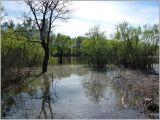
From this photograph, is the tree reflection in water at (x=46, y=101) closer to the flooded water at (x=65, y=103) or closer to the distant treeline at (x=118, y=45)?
the flooded water at (x=65, y=103)

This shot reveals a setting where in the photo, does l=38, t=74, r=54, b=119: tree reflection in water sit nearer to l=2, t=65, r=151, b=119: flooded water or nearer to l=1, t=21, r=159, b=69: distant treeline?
l=2, t=65, r=151, b=119: flooded water

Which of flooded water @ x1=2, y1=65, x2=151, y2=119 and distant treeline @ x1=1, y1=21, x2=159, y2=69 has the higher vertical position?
distant treeline @ x1=1, y1=21, x2=159, y2=69

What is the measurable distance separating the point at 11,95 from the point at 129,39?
22.4 metres

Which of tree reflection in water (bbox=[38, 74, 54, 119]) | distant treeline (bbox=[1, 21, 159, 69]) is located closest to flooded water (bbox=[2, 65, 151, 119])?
tree reflection in water (bbox=[38, 74, 54, 119])

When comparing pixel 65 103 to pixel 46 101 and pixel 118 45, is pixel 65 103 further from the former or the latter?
pixel 118 45

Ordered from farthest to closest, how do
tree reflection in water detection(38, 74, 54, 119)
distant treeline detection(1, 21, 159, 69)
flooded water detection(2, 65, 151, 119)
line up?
distant treeline detection(1, 21, 159, 69)
tree reflection in water detection(38, 74, 54, 119)
flooded water detection(2, 65, 151, 119)

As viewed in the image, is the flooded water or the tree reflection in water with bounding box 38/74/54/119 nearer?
the flooded water

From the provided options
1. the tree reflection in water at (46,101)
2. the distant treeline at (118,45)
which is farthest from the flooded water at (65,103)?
the distant treeline at (118,45)

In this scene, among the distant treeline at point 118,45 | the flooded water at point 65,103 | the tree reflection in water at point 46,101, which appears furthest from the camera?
the distant treeline at point 118,45

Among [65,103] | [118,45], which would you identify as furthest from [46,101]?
[118,45]

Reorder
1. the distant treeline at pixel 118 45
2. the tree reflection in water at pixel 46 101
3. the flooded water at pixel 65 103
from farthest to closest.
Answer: the distant treeline at pixel 118 45 < the tree reflection in water at pixel 46 101 < the flooded water at pixel 65 103

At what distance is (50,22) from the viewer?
81.7ft

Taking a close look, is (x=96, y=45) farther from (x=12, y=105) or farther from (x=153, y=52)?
(x=12, y=105)

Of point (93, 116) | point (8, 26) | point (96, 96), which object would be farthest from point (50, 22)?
point (93, 116)
